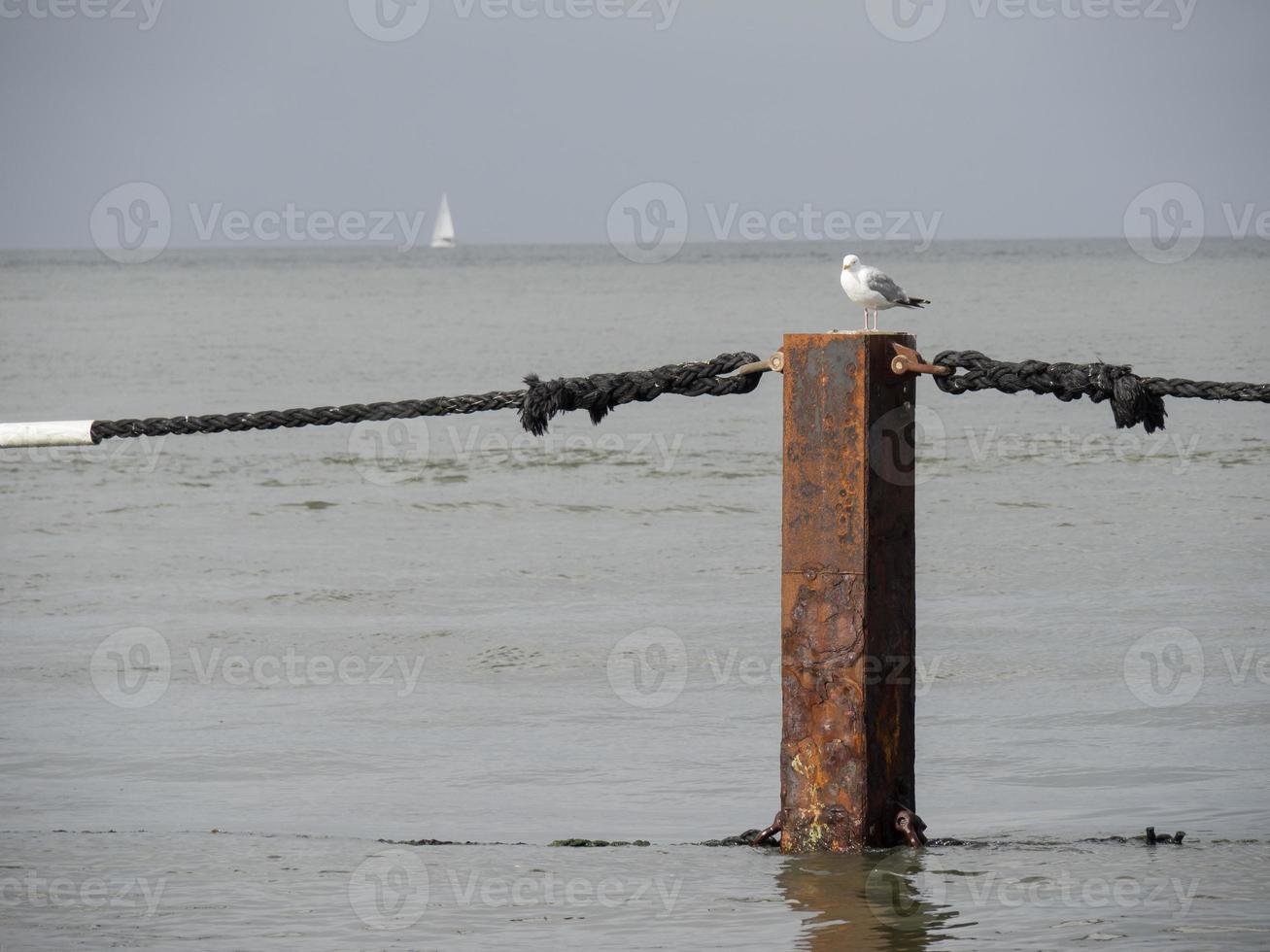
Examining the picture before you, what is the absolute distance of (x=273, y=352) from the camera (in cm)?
4175

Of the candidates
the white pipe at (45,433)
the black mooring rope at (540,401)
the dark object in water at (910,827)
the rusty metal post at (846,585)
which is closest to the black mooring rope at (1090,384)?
the rusty metal post at (846,585)

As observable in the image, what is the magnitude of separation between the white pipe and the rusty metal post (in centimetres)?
233

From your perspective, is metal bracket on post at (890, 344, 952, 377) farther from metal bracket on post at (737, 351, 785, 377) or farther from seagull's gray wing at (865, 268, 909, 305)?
seagull's gray wing at (865, 268, 909, 305)

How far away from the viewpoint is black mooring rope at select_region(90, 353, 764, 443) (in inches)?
207

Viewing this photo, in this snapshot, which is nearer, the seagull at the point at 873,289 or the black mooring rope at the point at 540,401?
the black mooring rope at the point at 540,401

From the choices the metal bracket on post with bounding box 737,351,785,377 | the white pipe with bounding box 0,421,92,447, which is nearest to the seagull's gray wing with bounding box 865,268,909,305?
the metal bracket on post with bounding box 737,351,785,377

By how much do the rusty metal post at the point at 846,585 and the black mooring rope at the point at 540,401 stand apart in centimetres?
27

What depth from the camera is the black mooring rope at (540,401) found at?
5.25 metres

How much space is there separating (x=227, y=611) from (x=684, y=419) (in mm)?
14542

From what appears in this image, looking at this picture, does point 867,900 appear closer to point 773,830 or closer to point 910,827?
point 910,827

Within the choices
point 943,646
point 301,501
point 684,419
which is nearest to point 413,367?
point 684,419

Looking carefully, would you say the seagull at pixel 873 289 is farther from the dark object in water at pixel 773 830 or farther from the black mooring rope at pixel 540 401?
the dark object in water at pixel 773 830

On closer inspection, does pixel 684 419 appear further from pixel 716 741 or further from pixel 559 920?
pixel 559 920

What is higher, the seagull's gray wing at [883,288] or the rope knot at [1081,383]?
the seagull's gray wing at [883,288]
